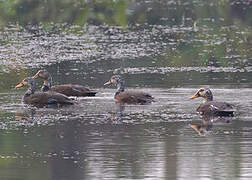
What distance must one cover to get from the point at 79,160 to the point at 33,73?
1019 centimetres

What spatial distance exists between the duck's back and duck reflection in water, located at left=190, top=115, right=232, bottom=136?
1.86 m

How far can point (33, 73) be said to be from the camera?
24562mm

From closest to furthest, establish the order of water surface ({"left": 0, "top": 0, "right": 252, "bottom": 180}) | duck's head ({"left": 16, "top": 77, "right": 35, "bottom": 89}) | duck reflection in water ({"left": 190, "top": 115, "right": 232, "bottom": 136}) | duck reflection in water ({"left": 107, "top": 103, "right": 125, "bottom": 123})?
water surface ({"left": 0, "top": 0, "right": 252, "bottom": 180}), duck reflection in water ({"left": 190, "top": 115, "right": 232, "bottom": 136}), duck reflection in water ({"left": 107, "top": 103, "right": 125, "bottom": 123}), duck's head ({"left": 16, "top": 77, "right": 35, "bottom": 89})

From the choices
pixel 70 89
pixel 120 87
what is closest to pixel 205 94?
pixel 120 87

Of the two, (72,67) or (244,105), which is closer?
(244,105)

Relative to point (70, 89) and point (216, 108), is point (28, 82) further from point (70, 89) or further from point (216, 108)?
point (216, 108)

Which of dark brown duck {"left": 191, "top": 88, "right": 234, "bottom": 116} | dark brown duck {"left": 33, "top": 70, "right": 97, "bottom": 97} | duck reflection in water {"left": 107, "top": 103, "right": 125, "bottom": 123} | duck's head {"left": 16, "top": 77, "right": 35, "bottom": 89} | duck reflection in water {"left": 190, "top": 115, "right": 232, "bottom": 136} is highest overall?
duck's head {"left": 16, "top": 77, "right": 35, "bottom": 89}

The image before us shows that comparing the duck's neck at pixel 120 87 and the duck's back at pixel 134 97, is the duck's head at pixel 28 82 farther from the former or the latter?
the duck's back at pixel 134 97

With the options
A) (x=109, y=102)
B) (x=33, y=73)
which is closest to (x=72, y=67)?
(x=33, y=73)

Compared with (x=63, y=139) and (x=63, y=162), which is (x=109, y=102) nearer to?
(x=63, y=139)

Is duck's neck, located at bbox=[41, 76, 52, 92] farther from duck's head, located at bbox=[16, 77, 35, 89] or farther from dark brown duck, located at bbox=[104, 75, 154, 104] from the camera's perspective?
dark brown duck, located at bbox=[104, 75, 154, 104]

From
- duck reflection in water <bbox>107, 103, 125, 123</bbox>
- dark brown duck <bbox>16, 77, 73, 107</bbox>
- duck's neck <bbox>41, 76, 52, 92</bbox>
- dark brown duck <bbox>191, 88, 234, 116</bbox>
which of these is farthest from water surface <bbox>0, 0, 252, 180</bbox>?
duck's neck <bbox>41, 76, 52, 92</bbox>

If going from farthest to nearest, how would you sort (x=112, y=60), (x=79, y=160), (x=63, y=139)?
(x=112, y=60) → (x=63, y=139) → (x=79, y=160)

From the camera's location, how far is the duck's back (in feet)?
65.0
